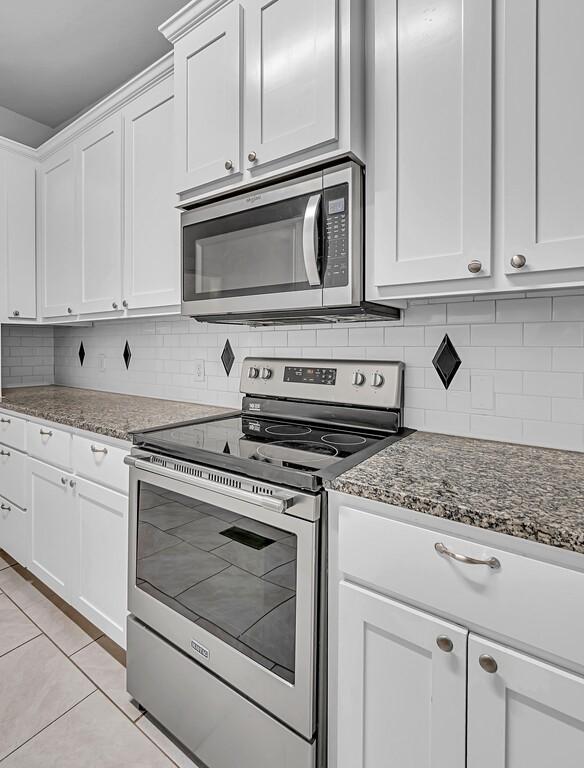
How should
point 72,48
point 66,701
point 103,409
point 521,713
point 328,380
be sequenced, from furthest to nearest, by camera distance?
point 72,48 → point 103,409 → point 328,380 → point 66,701 → point 521,713

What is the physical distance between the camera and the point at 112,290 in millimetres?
2320

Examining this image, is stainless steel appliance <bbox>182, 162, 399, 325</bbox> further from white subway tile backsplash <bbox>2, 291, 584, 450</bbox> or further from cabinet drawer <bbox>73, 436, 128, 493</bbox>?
cabinet drawer <bbox>73, 436, 128, 493</bbox>

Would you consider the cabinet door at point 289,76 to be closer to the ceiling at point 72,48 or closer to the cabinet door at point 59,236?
the ceiling at point 72,48

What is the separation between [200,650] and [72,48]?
113 inches

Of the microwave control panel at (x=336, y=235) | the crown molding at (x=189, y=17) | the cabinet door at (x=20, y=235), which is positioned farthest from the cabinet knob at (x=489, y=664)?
the cabinet door at (x=20, y=235)

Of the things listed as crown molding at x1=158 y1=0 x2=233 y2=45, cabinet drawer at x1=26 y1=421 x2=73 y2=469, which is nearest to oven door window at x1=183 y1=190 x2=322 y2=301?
crown molding at x1=158 y1=0 x2=233 y2=45

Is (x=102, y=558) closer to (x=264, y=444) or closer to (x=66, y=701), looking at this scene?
(x=66, y=701)

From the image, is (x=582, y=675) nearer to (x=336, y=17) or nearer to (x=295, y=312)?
(x=295, y=312)

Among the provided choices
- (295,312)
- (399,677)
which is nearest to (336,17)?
(295,312)

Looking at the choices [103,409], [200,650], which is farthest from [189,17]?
[200,650]

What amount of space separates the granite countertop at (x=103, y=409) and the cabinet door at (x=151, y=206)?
50 cm

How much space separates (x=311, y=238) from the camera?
1.36m

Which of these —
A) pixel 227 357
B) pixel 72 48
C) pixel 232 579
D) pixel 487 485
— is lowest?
pixel 232 579

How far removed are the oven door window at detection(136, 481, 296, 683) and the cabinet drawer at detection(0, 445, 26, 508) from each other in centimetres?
116
